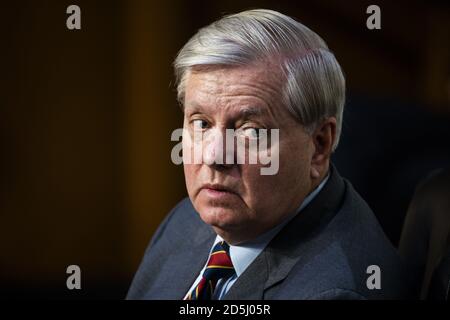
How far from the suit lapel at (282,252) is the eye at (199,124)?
0.20 m

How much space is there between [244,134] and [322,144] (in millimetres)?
127

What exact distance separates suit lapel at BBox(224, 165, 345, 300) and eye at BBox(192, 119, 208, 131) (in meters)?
0.20

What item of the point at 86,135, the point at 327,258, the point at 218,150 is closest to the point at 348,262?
the point at 327,258

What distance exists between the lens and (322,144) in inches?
39.8

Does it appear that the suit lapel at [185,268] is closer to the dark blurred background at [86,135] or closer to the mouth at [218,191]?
the mouth at [218,191]

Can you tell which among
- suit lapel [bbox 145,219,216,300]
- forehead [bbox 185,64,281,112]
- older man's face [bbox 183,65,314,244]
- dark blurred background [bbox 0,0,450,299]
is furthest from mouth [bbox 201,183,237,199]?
dark blurred background [bbox 0,0,450,299]

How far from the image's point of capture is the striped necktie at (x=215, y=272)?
1.09m

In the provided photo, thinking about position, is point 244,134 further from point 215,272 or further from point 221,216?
point 215,272
